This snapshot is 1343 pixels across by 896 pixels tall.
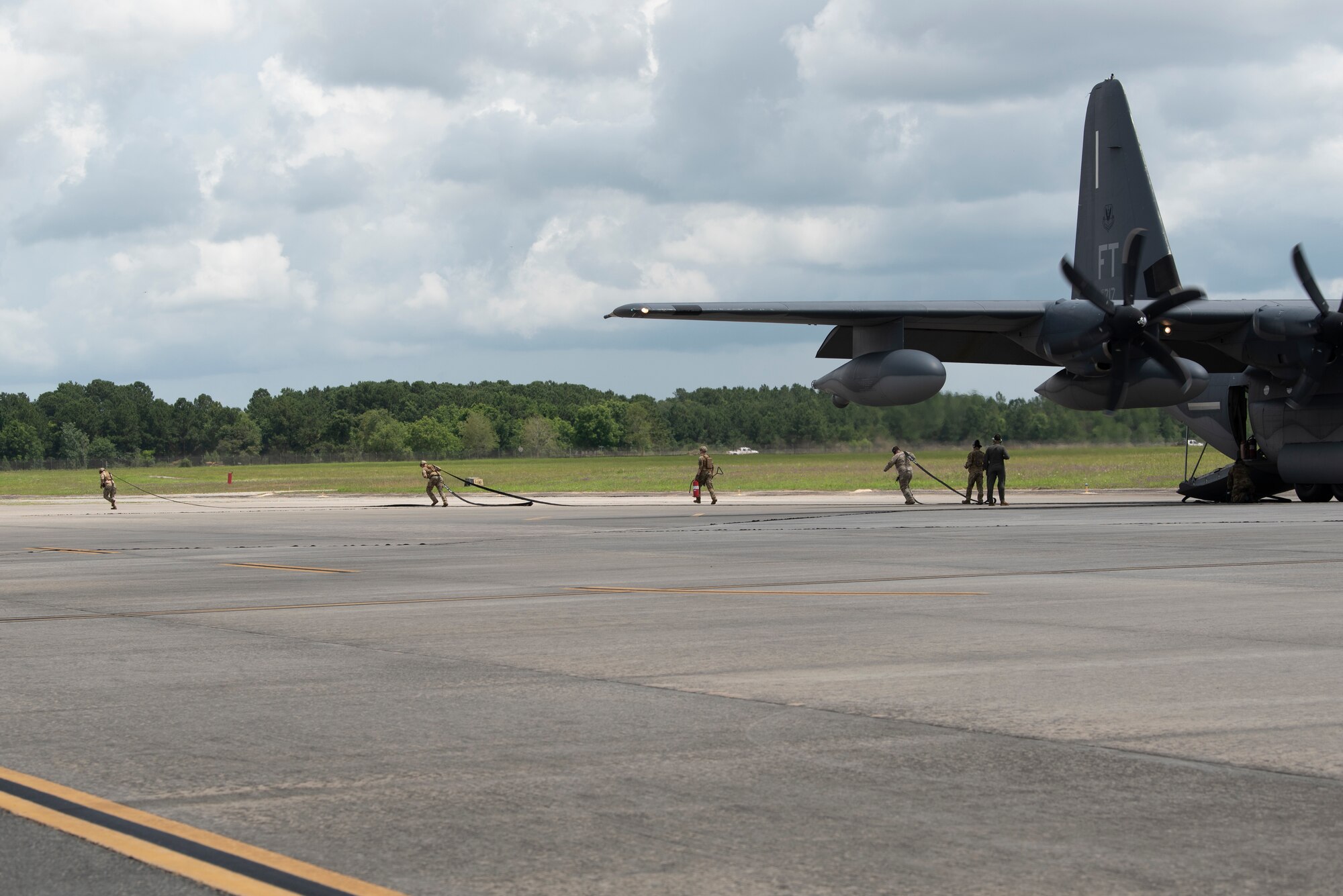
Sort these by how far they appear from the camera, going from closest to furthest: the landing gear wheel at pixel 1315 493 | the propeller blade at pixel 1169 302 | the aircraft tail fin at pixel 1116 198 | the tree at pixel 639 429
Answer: the propeller blade at pixel 1169 302 → the landing gear wheel at pixel 1315 493 → the aircraft tail fin at pixel 1116 198 → the tree at pixel 639 429

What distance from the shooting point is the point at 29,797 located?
5.45 m

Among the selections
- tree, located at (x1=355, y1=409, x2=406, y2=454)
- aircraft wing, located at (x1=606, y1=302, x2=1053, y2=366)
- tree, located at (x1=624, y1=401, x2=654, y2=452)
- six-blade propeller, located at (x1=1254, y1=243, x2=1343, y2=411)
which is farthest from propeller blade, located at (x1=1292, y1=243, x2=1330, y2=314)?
tree, located at (x1=355, y1=409, x2=406, y2=454)

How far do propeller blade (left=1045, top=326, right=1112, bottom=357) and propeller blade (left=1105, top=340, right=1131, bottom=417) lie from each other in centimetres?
30

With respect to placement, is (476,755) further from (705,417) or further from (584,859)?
(705,417)

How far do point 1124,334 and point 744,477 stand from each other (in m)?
48.2

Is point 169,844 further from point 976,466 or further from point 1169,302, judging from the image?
point 976,466

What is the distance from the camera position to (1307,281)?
30219mm

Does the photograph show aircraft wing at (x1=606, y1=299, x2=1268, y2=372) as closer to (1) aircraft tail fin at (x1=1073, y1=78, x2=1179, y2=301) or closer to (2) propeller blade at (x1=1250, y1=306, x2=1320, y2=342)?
(2) propeller blade at (x1=1250, y1=306, x2=1320, y2=342)

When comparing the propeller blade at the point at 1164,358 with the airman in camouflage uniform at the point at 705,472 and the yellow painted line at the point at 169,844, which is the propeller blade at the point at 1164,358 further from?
the yellow painted line at the point at 169,844

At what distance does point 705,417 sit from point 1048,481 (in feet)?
261

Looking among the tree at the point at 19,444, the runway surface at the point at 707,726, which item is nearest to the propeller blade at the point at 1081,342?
the runway surface at the point at 707,726

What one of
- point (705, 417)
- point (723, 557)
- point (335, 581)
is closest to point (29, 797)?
point (335, 581)

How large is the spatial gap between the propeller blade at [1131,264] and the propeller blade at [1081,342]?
2.95 ft

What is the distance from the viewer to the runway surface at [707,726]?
180 inches
